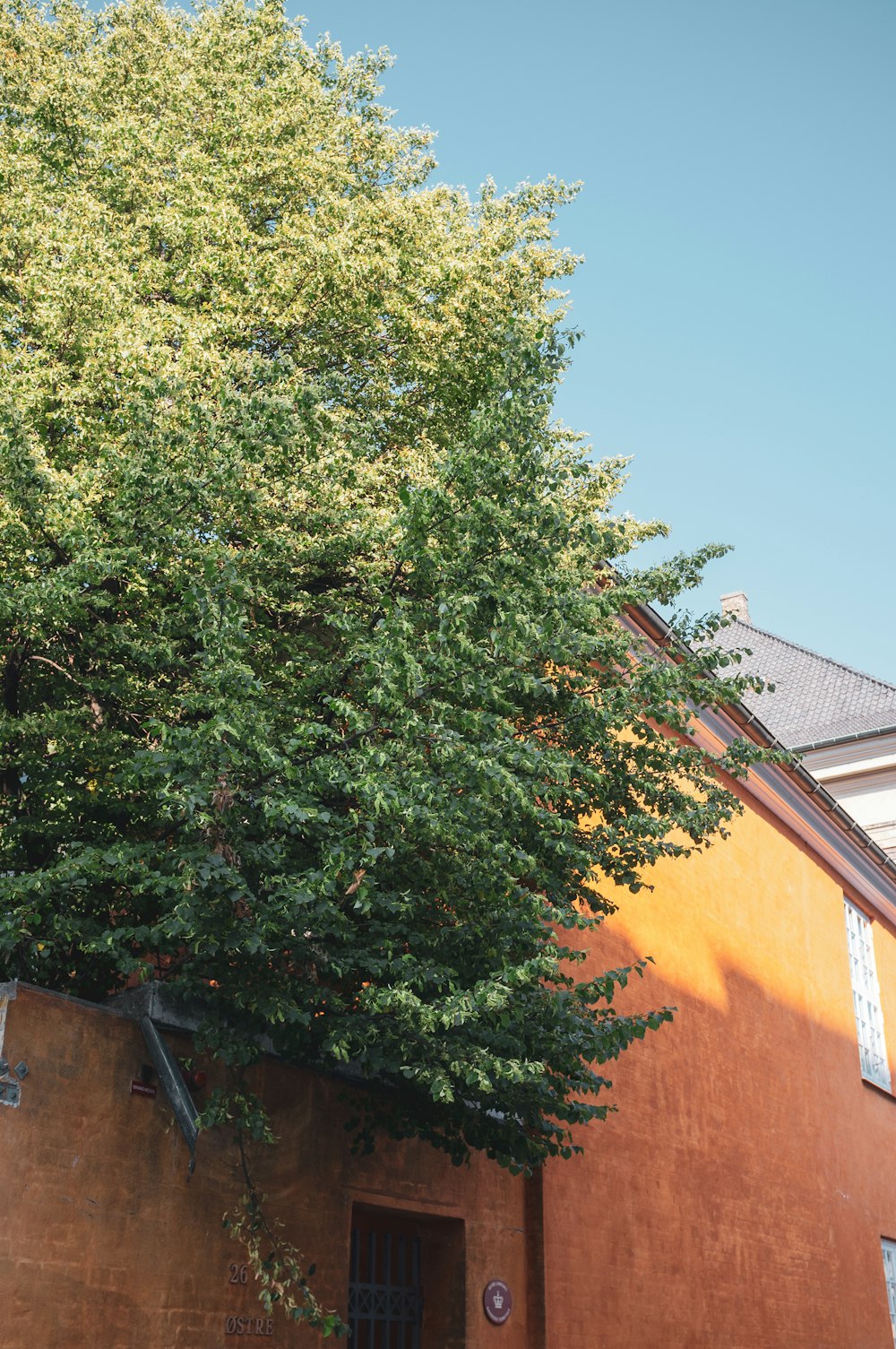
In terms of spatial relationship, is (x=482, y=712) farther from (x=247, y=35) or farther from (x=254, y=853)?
(x=247, y=35)

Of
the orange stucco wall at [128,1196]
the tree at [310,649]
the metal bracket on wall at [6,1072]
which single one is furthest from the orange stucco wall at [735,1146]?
the metal bracket on wall at [6,1072]

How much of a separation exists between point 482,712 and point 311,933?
1.94m

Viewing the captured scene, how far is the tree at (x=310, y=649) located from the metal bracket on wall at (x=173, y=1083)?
408 mm

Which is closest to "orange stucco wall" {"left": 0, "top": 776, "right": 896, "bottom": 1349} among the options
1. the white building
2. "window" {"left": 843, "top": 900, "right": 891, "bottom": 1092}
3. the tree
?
"window" {"left": 843, "top": 900, "right": 891, "bottom": 1092}

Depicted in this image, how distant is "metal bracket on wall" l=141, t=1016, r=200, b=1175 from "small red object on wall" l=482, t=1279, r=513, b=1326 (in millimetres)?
3359

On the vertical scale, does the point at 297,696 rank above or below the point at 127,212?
below

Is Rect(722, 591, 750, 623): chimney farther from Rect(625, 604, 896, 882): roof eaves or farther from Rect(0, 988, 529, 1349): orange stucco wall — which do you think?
Rect(0, 988, 529, 1349): orange stucco wall

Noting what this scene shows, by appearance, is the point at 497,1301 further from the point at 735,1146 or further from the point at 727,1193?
the point at 735,1146

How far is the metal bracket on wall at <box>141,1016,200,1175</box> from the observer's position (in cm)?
778

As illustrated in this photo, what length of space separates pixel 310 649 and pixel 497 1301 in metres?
5.56

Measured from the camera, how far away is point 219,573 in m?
7.26

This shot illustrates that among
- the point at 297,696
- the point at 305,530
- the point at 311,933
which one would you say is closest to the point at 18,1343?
the point at 311,933

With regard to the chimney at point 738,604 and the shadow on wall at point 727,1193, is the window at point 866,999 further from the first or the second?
the chimney at point 738,604

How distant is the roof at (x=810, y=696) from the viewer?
85.7 feet
